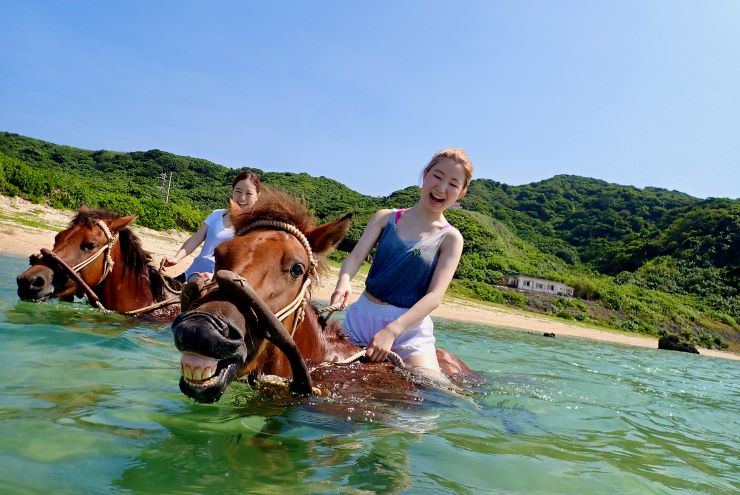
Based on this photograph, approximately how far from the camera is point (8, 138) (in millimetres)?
88938

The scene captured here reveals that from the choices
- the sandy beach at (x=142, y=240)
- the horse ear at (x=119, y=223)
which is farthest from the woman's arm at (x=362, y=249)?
the sandy beach at (x=142, y=240)

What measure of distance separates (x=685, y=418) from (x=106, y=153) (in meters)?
109

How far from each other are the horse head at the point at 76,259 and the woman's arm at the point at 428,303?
3591 millimetres

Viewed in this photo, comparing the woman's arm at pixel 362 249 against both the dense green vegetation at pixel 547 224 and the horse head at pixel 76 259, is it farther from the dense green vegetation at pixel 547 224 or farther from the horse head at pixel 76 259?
the horse head at pixel 76 259

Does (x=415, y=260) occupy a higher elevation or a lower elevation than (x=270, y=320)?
higher

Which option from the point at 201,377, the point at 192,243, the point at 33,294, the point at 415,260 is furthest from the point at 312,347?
the point at 192,243

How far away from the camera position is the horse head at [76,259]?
5.27 m

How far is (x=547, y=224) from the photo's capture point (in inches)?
4530

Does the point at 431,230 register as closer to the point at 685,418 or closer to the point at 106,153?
the point at 685,418

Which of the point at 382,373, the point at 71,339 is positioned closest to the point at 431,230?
the point at 382,373

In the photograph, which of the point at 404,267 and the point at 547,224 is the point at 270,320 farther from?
the point at 547,224

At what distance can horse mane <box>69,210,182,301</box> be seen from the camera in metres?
5.94

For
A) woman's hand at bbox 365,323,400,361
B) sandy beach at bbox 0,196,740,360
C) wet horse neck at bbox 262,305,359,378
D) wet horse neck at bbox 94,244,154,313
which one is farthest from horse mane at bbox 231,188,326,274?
sandy beach at bbox 0,196,740,360

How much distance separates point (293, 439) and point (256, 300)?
85 cm
